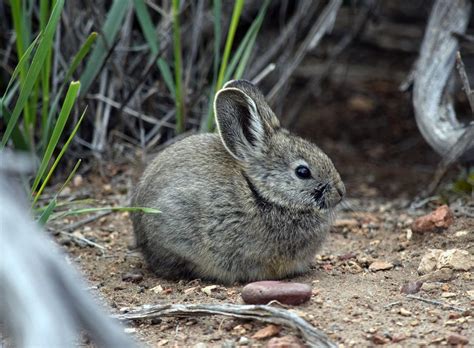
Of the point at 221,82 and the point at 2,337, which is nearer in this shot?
the point at 2,337

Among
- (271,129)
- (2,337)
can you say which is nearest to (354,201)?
(271,129)

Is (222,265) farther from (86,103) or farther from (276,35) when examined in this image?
(276,35)

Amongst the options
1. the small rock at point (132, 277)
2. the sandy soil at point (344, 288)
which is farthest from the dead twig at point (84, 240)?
the small rock at point (132, 277)

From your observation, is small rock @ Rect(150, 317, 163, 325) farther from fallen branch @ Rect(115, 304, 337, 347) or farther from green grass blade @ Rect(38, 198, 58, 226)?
green grass blade @ Rect(38, 198, 58, 226)

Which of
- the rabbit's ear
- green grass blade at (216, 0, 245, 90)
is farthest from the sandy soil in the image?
green grass blade at (216, 0, 245, 90)

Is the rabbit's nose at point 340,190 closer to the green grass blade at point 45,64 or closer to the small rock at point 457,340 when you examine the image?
the small rock at point 457,340
